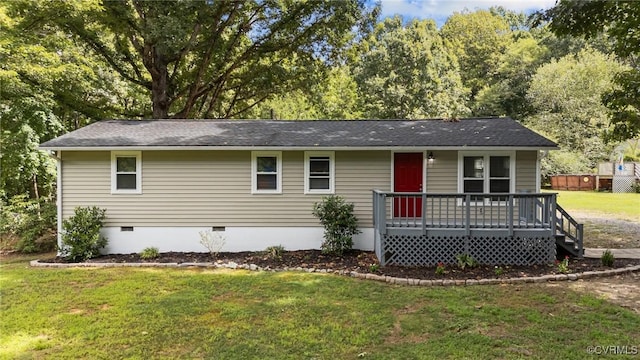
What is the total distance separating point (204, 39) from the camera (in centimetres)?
1558

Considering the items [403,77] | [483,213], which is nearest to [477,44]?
[403,77]

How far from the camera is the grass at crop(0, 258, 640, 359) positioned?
4320 mm

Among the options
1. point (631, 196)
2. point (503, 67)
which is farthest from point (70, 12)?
point (503, 67)

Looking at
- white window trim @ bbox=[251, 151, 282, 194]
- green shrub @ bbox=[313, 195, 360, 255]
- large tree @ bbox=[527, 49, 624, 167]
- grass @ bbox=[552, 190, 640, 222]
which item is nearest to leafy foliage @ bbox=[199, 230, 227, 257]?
white window trim @ bbox=[251, 151, 282, 194]

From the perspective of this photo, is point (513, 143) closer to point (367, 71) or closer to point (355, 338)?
point (355, 338)

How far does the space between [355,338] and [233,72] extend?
1604 centimetres

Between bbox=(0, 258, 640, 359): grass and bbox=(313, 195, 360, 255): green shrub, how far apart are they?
1.84m

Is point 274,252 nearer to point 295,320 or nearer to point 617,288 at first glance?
point 295,320

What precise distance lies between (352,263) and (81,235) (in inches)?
259

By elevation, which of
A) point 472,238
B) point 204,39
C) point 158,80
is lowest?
point 472,238

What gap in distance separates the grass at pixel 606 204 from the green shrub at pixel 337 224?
12.0m

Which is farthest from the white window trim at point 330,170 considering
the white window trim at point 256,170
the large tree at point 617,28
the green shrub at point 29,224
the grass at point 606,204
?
the grass at point 606,204

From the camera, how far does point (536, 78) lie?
2928 cm

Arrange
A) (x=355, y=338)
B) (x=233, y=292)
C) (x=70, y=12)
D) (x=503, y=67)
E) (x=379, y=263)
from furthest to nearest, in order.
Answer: (x=503, y=67), (x=70, y=12), (x=379, y=263), (x=233, y=292), (x=355, y=338)
